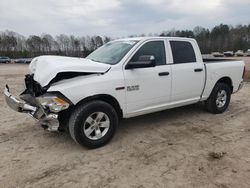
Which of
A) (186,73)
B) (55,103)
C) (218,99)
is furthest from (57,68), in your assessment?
(218,99)

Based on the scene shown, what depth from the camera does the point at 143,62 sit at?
4082 mm

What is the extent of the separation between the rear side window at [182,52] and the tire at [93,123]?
1.93 metres

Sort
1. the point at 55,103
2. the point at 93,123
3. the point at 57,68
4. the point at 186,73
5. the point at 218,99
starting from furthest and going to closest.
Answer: the point at 218,99
the point at 186,73
the point at 93,123
the point at 57,68
the point at 55,103

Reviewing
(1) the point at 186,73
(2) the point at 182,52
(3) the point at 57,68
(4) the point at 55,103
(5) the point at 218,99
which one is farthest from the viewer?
(5) the point at 218,99

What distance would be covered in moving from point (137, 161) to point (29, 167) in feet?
5.25

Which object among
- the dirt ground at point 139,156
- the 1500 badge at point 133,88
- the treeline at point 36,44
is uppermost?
the treeline at point 36,44

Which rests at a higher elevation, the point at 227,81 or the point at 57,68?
the point at 57,68

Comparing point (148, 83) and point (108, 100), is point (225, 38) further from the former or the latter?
point (108, 100)

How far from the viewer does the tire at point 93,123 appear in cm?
367

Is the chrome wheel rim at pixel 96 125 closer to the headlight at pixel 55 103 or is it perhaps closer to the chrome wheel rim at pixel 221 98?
the headlight at pixel 55 103

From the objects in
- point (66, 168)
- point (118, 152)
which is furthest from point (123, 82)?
point (66, 168)

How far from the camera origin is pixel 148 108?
454 cm

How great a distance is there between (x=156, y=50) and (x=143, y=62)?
2.49ft

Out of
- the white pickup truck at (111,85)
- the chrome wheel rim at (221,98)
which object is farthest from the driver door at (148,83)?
the chrome wheel rim at (221,98)
